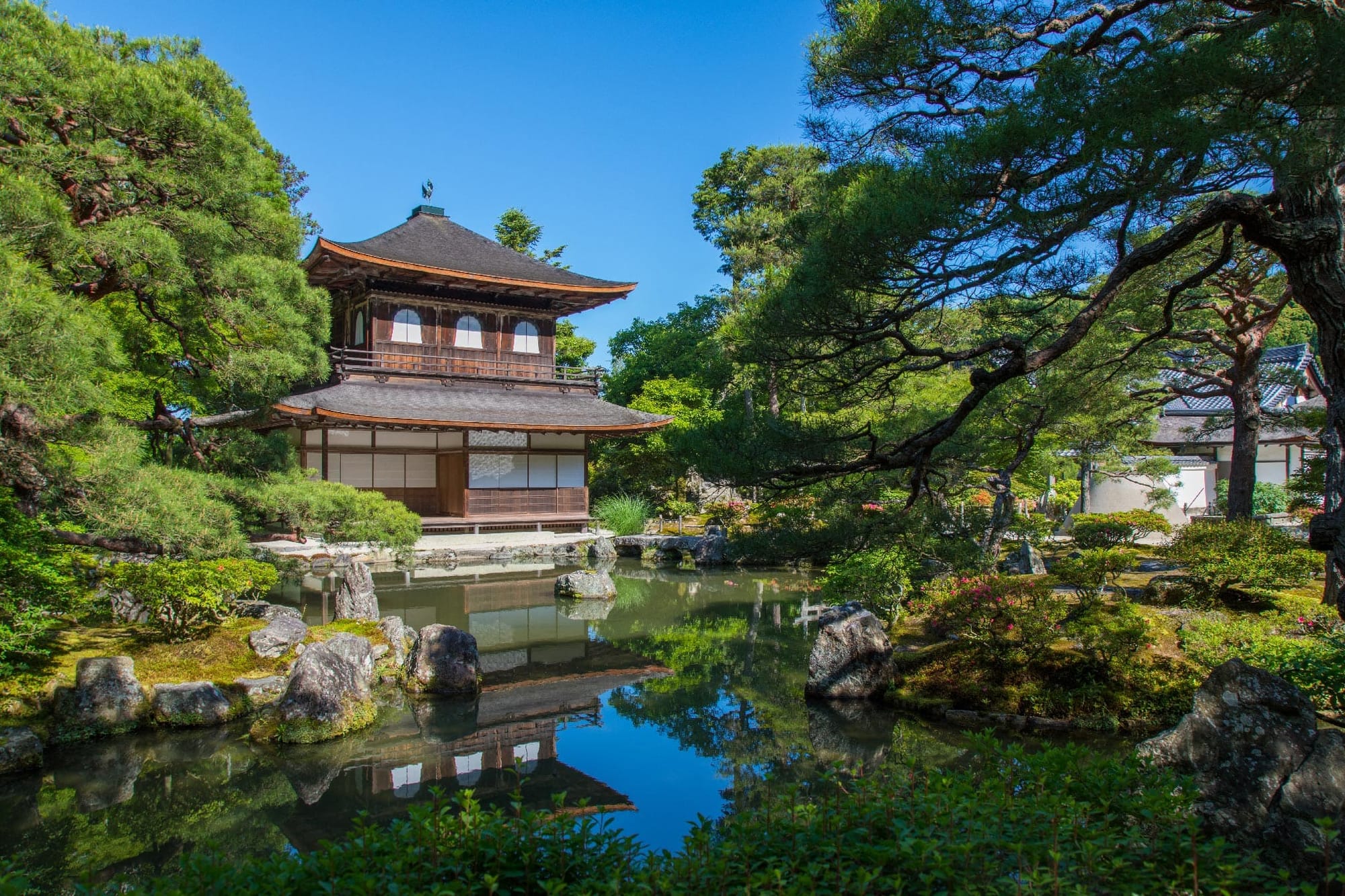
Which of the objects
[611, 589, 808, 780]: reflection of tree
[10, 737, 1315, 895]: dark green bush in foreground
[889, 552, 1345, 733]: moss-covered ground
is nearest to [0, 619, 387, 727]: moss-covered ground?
[611, 589, 808, 780]: reflection of tree

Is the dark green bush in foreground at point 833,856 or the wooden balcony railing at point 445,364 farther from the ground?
the wooden balcony railing at point 445,364

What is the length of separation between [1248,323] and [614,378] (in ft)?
66.6

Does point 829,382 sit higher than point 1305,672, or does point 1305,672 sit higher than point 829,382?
point 829,382

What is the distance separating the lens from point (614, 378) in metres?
28.4

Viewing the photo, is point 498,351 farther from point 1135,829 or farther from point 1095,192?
point 1135,829

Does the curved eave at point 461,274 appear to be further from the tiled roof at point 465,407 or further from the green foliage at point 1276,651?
the green foliage at point 1276,651

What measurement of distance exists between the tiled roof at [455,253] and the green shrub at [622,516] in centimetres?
533

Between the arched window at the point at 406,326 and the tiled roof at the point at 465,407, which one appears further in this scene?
the arched window at the point at 406,326

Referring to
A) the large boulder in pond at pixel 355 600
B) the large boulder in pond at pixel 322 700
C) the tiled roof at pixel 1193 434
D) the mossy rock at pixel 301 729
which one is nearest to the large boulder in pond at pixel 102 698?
the mossy rock at pixel 301 729

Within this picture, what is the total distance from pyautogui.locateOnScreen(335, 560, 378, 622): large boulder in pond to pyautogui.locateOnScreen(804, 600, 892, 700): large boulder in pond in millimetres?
5668

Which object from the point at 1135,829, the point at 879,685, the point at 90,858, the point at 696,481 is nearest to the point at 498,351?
the point at 696,481

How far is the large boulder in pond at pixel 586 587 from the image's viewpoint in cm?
1384

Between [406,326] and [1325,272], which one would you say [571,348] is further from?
[1325,272]

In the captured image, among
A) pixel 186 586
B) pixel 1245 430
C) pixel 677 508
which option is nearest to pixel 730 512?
pixel 677 508
